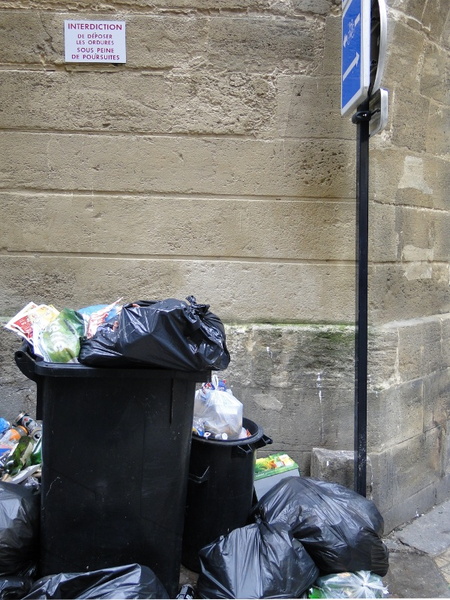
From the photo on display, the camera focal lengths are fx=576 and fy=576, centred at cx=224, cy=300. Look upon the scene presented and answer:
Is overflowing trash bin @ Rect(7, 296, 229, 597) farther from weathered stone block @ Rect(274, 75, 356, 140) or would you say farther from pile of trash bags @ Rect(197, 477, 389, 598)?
weathered stone block @ Rect(274, 75, 356, 140)

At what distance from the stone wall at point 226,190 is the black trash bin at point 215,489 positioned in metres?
0.70

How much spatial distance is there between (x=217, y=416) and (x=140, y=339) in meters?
0.82

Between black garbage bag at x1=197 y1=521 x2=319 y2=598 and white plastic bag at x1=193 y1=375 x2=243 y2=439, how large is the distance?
0.46 metres

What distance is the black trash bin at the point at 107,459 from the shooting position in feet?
7.78

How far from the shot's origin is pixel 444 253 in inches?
158

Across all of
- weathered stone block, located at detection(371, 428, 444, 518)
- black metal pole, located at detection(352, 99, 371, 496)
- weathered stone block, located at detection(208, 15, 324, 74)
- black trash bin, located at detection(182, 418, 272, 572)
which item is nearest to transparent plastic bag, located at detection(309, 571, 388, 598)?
black trash bin, located at detection(182, 418, 272, 572)

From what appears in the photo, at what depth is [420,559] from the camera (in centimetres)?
321

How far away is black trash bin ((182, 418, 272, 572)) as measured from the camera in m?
2.77

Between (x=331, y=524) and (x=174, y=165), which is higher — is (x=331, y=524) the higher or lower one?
the lower one

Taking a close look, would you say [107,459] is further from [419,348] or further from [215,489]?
[419,348]

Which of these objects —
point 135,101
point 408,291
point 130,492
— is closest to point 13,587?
point 130,492

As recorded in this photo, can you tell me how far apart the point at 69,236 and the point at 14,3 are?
1.38 metres

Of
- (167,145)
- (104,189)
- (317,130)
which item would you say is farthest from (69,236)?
(317,130)

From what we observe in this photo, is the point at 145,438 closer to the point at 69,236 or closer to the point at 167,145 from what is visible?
the point at 69,236
